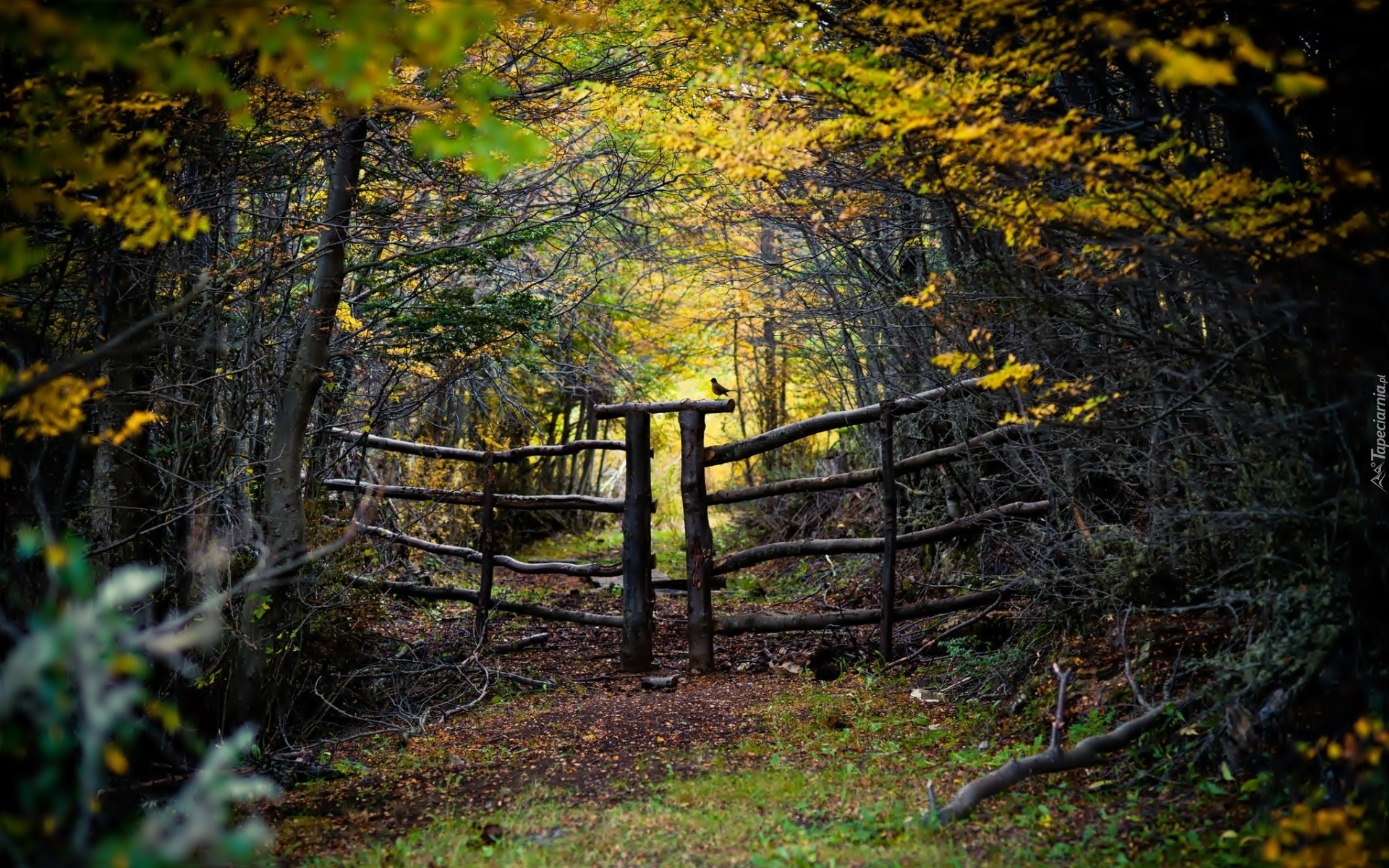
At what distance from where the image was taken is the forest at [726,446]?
3123 mm

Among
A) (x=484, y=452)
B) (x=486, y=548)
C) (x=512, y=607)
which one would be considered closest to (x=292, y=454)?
(x=484, y=452)

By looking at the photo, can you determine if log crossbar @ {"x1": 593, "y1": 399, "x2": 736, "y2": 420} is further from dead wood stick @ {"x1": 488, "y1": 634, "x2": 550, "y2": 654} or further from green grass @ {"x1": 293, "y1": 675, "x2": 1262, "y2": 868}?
green grass @ {"x1": 293, "y1": 675, "x2": 1262, "y2": 868}

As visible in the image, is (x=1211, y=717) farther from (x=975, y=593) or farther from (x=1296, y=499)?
(x=975, y=593)

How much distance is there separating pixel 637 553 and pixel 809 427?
1.66 meters

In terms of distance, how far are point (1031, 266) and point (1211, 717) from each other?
258cm

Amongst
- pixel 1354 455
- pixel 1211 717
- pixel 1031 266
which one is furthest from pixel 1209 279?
pixel 1211 717

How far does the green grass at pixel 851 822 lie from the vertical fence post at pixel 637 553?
2.15 m

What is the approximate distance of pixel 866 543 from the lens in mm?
7168

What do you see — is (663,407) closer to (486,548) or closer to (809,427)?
(809,427)

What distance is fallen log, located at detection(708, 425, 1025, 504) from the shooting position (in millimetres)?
6609

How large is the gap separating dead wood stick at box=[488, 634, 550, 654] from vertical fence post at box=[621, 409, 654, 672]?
104 cm

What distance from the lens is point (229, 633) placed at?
558cm

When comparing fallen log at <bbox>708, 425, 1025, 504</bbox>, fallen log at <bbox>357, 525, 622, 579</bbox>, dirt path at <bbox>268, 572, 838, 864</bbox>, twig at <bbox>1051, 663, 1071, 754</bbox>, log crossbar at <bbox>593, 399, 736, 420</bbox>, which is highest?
log crossbar at <bbox>593, 399, 736, 420</bbox>

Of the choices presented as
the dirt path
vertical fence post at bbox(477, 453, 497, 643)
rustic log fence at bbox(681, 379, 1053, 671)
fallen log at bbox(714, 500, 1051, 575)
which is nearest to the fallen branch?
the dirt path
